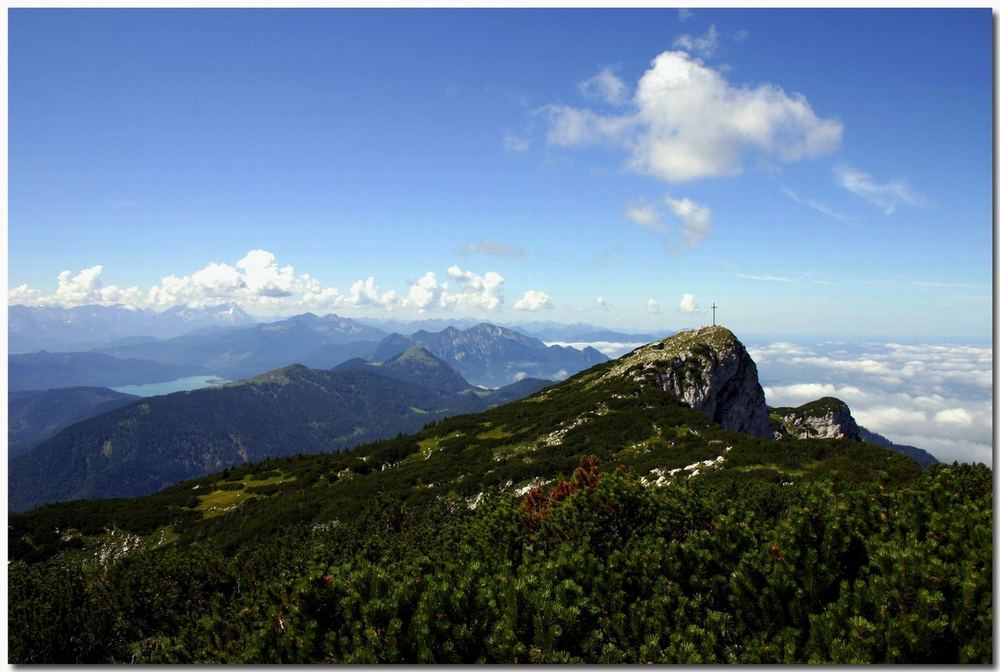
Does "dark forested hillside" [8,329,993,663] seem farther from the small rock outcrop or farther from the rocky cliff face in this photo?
the small rock outcrop

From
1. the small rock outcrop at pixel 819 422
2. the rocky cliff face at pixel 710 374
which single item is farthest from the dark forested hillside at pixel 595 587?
the small rock outcrop at pixel 819 422

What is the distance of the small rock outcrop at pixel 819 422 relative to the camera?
92.2 m

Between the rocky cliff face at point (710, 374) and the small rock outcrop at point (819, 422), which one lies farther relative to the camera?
the small rock outcrop at point (819, 422)

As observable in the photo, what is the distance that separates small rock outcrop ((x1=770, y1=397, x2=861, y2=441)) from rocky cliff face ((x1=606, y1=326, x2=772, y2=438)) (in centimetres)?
925

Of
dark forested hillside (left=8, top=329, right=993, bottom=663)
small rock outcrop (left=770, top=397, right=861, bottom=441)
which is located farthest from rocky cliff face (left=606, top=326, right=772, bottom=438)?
dark forested hillside (left=8, top=329, right=993, bottom=663)

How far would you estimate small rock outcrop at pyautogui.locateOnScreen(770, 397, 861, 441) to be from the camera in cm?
9219

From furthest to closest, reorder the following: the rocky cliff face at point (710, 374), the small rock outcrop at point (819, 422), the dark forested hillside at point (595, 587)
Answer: the small rock outcrop at point (819, 422) → the rocky cliff face at point (710, 374) → the dark forested hillside at point (595, 587)

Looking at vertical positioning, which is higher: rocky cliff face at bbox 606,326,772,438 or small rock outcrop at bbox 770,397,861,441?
rocky cliff face at bbox 606,326,772,438

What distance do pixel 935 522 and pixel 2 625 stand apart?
60.3 feet

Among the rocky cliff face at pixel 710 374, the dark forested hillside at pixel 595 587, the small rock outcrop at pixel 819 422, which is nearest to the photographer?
the dark forested hillside at pixel 595 587

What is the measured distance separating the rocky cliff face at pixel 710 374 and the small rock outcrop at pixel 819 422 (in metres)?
9.25

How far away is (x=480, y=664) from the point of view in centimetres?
909

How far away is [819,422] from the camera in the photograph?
94.6 meters

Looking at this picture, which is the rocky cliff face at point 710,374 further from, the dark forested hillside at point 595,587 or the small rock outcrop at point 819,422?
the dark forested hillside at point 595,587
